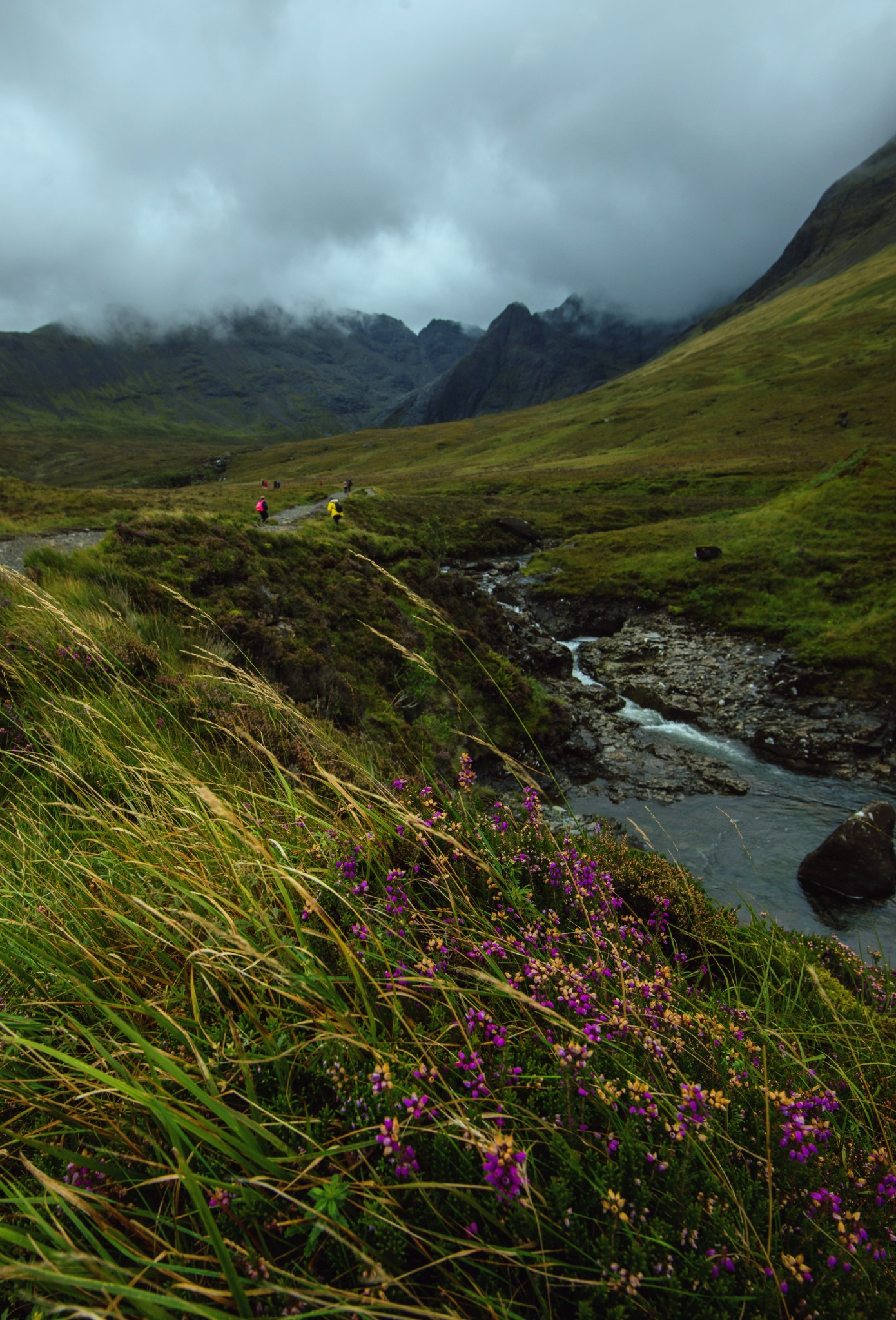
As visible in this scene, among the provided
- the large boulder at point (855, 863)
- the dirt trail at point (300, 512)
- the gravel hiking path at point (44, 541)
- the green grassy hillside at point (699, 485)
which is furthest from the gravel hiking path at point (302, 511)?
the large boulder at point (855, 863)

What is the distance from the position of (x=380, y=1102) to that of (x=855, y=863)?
13.5 m

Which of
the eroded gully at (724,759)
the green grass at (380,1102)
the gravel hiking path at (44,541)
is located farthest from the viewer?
the gravel hiking path at (44,541)

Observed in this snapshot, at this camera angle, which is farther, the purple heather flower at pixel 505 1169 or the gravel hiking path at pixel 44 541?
the gravel hiking path at pixel 44 541

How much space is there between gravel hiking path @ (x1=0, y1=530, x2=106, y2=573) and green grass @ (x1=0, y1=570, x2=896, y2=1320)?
12.9 meters

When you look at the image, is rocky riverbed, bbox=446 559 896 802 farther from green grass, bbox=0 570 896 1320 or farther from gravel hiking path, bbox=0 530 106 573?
gravel hiking path, bbox=0 530 106 573

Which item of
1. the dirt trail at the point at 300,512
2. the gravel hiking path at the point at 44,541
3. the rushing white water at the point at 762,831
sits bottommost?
the rushing white water at the point at 762,831

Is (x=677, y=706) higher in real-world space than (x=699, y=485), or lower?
lower

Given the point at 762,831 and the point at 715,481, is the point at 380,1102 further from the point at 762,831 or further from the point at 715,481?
the point at 715,481

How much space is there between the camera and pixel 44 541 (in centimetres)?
1540

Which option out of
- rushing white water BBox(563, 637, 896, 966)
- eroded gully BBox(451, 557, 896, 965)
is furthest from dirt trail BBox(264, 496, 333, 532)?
rushing white water BBox(563, 637, 896, 966)

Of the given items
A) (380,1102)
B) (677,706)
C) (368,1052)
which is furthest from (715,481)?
(380,1102)

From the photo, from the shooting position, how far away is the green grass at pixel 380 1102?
154cm

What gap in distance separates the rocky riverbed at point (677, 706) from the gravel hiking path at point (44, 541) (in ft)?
47.8

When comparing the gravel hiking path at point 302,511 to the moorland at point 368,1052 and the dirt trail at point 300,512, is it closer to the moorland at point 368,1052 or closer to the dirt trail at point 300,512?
the dirt trail at point 300,512
